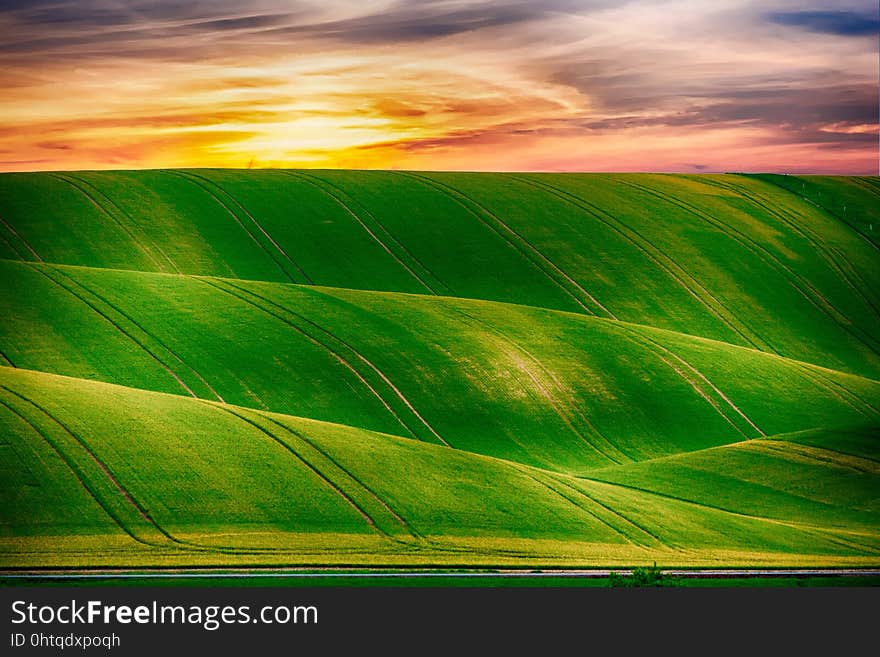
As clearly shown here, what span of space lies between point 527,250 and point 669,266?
8886 mm

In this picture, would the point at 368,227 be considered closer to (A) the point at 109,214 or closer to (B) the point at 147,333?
(A) the point at 109,214

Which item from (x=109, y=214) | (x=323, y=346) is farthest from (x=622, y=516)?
(x=109, y=214)

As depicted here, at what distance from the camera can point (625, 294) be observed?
209ft

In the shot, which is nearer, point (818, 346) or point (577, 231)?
point (818, 346)

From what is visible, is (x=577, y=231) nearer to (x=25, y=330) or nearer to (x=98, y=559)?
(x=25, y=330)

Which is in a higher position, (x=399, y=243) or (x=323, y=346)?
(x=399, y=243)

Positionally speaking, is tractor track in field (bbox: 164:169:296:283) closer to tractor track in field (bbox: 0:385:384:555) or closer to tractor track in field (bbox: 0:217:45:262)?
tractor track in field (bbox: 0:217:45:262)

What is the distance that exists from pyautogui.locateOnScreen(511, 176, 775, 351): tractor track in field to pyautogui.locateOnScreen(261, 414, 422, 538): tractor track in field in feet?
112

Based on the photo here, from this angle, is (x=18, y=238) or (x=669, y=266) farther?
(x=669, y=266)

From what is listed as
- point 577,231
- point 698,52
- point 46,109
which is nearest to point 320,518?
point 46,109

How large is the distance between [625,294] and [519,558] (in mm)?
36150

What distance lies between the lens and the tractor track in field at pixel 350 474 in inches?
1216

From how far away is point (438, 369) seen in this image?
48281mm

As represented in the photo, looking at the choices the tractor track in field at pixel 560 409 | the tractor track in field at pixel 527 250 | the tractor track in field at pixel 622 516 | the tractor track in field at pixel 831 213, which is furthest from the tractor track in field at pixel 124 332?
the tractor track in field at pixel 831 213
